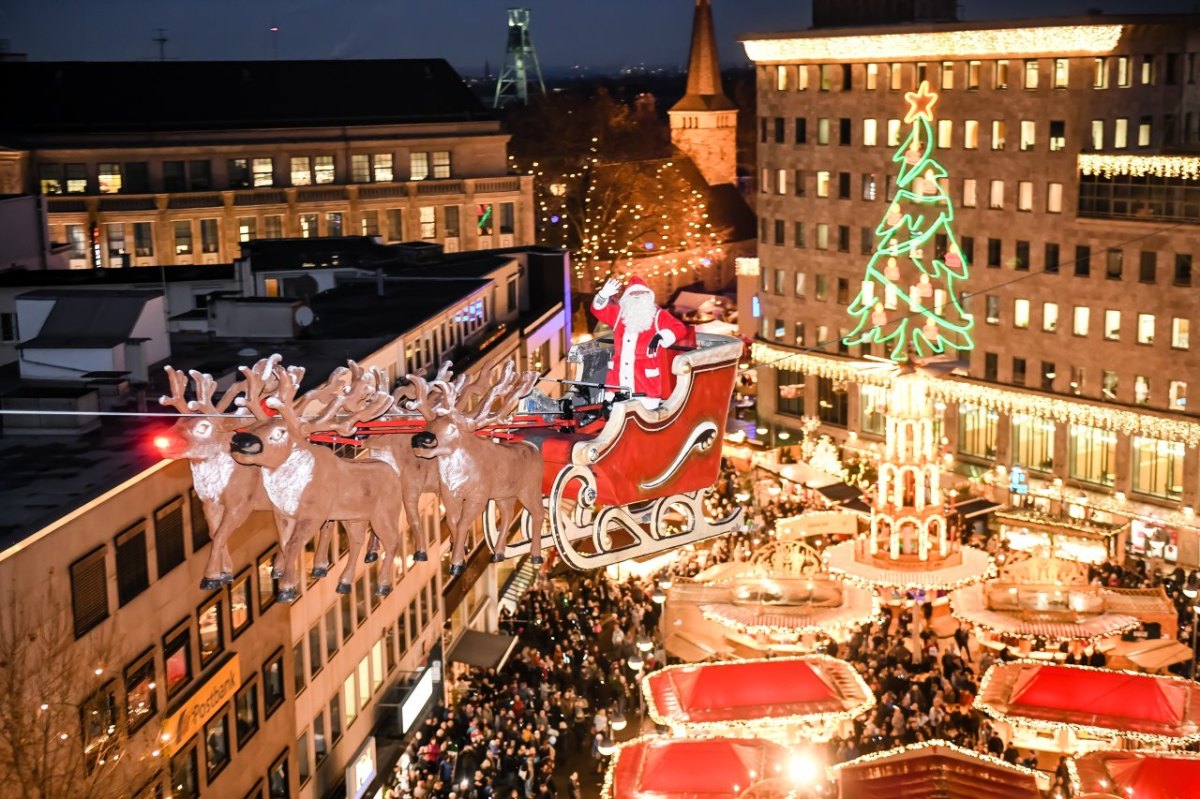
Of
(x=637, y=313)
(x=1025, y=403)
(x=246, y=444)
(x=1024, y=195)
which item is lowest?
(x=1025, y=403)

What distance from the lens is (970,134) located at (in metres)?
73.0

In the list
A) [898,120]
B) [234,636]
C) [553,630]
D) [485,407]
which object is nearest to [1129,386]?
[898,120]

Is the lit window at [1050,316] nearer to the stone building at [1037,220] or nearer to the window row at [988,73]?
the stone building at [1037,220]

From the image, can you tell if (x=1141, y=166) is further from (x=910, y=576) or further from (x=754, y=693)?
(x=754, y=693)

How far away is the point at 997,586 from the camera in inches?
1977

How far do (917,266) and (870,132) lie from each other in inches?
420

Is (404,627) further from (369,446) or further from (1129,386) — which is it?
(1129,386)

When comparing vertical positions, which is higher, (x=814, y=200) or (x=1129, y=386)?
(x=814, y=200)

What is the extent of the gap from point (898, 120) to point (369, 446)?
6282 cm

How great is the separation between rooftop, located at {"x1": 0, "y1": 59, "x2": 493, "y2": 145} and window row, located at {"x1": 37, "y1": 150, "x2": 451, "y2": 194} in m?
1.92

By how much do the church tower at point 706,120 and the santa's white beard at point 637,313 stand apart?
12549 centimetres

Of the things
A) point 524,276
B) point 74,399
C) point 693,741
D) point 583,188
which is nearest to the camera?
point 74,399

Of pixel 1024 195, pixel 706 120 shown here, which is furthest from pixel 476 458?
pixel 706 120

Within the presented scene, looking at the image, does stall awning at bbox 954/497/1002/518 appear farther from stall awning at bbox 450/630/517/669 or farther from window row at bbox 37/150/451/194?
window row at bbox 37/150/451/194
